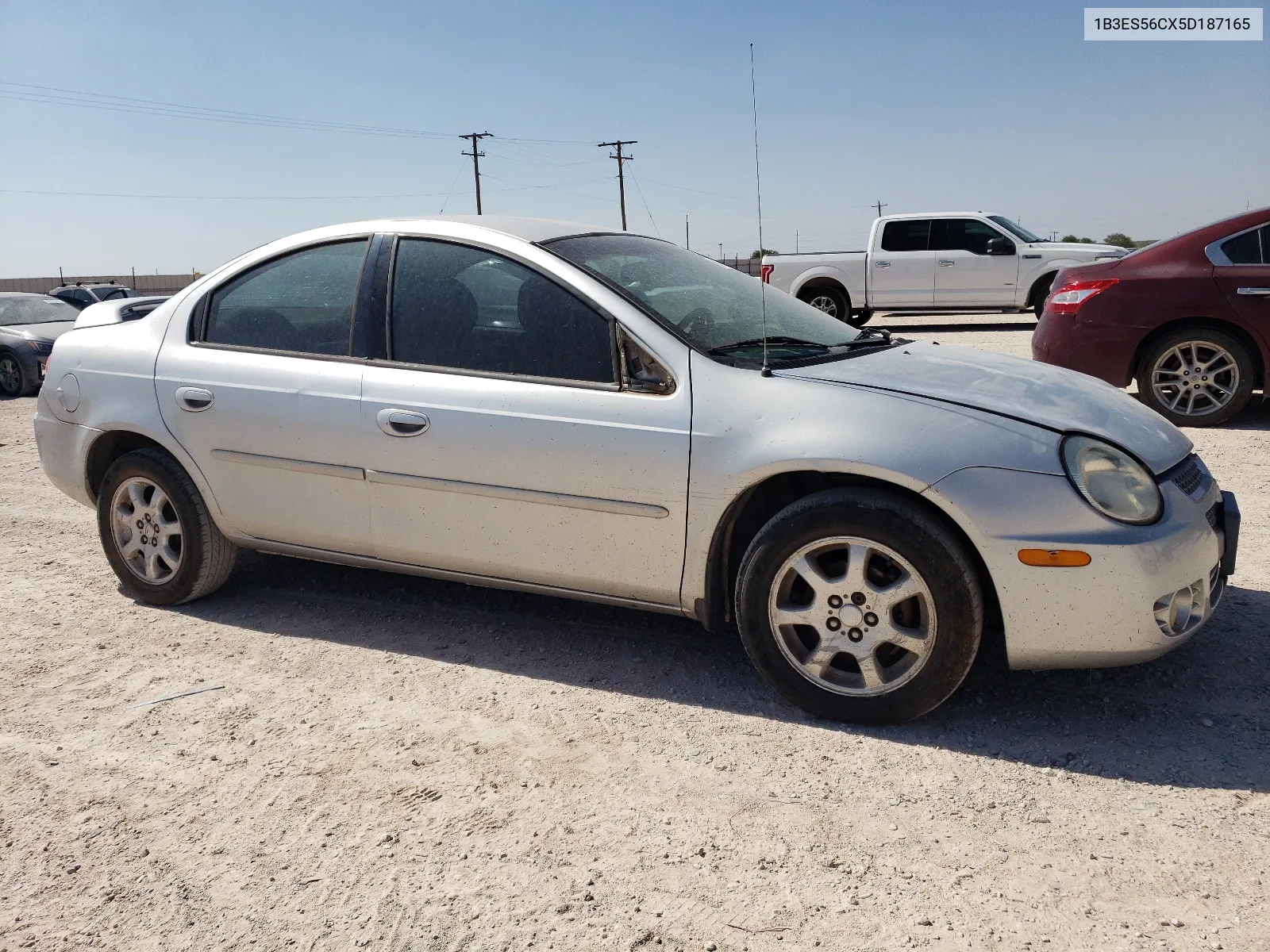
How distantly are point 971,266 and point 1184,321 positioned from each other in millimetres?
9678

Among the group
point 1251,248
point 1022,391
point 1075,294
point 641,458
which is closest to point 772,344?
point 641,458

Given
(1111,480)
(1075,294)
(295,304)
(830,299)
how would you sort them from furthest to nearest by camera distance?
1. (830,299)
2. (1075,294)
3. (295,304)
4. (1111,480)

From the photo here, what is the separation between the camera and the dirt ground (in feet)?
7.82

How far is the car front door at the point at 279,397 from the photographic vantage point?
399 cm

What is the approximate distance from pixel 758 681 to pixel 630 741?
2.03ft

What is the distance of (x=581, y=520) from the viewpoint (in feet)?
11.7

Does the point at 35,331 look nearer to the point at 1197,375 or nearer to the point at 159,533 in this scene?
the point at 159,533

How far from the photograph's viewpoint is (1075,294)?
26.5 ft

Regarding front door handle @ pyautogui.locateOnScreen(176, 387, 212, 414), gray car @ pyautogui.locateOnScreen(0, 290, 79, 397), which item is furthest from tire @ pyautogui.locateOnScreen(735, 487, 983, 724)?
gray car @ pyautogui.locateOnScreen(0, 290, 79, 397)

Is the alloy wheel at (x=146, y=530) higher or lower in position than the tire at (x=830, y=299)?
lower

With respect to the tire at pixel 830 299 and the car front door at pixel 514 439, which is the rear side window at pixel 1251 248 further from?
the tire at pixel 830 299

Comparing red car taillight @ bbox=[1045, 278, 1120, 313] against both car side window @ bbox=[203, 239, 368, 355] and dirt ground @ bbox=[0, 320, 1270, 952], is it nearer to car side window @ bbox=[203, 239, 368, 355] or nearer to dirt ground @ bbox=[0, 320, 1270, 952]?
dirt ground @ bbox=[0, 320, 1270, 952]

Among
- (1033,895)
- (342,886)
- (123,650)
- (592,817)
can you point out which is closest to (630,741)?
(592,817)

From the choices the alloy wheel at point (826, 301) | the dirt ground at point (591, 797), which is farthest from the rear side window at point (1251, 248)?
the alloy wheel at point (826, 301)
